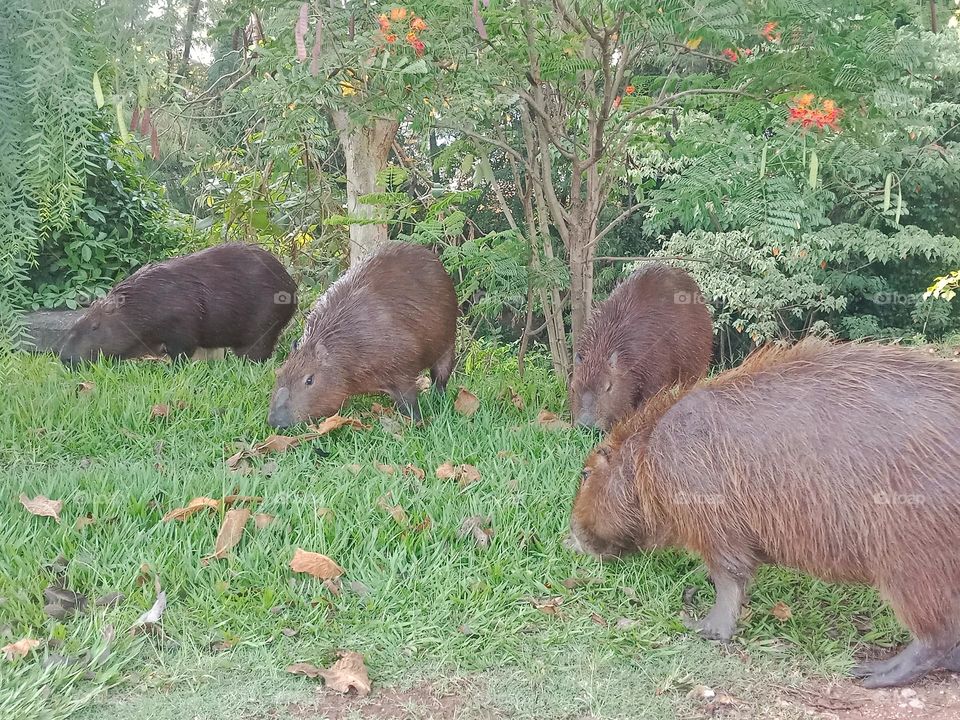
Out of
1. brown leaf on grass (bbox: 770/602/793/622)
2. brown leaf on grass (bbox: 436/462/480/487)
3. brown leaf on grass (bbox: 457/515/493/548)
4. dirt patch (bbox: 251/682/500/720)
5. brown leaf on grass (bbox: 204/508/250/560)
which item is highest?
brown leaf on grass (bbox: 204/508/250/560)

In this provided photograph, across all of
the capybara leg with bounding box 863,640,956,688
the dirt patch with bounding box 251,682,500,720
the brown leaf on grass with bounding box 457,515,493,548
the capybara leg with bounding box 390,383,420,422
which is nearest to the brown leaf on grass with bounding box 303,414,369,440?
the capybara leg with bounding box 390,383,420,422

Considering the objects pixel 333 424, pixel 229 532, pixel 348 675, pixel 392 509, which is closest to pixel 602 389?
pixel 333 424

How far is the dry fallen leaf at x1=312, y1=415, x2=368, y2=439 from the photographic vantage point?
193 inches

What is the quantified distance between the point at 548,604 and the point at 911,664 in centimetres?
124

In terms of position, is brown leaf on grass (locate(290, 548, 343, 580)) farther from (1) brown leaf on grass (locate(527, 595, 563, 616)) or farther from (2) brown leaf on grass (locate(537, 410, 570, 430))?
(2) brown leaf on grass (locate(537, 410, 570, 430))

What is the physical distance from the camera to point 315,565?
134 inches

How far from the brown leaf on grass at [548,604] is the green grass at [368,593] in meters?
→ 0.03

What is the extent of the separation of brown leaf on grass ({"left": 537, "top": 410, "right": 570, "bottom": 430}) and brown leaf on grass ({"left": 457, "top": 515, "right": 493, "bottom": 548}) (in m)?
1.38

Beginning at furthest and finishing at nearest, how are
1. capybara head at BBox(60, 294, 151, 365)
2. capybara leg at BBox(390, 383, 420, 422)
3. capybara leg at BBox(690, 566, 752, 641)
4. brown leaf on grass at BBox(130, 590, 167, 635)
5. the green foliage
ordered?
the green foliage, capybara head at BBox(60, 294, 151, 365), capybara leg at BBox(390, 383, 420, 422), capybara leg at BBox(690, 566, 752, 641), brown leaf on grass at BBox(130, 590, 167, 635)

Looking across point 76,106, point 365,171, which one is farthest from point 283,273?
point 76,106

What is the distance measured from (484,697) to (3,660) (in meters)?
1.53

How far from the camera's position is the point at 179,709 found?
8.91 feet

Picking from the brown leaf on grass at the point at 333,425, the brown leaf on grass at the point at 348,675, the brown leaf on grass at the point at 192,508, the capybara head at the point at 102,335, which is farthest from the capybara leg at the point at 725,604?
the capybara head at the point at 102,335

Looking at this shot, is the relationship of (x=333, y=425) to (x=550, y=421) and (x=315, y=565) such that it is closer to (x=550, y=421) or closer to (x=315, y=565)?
(x=550, y=421)
